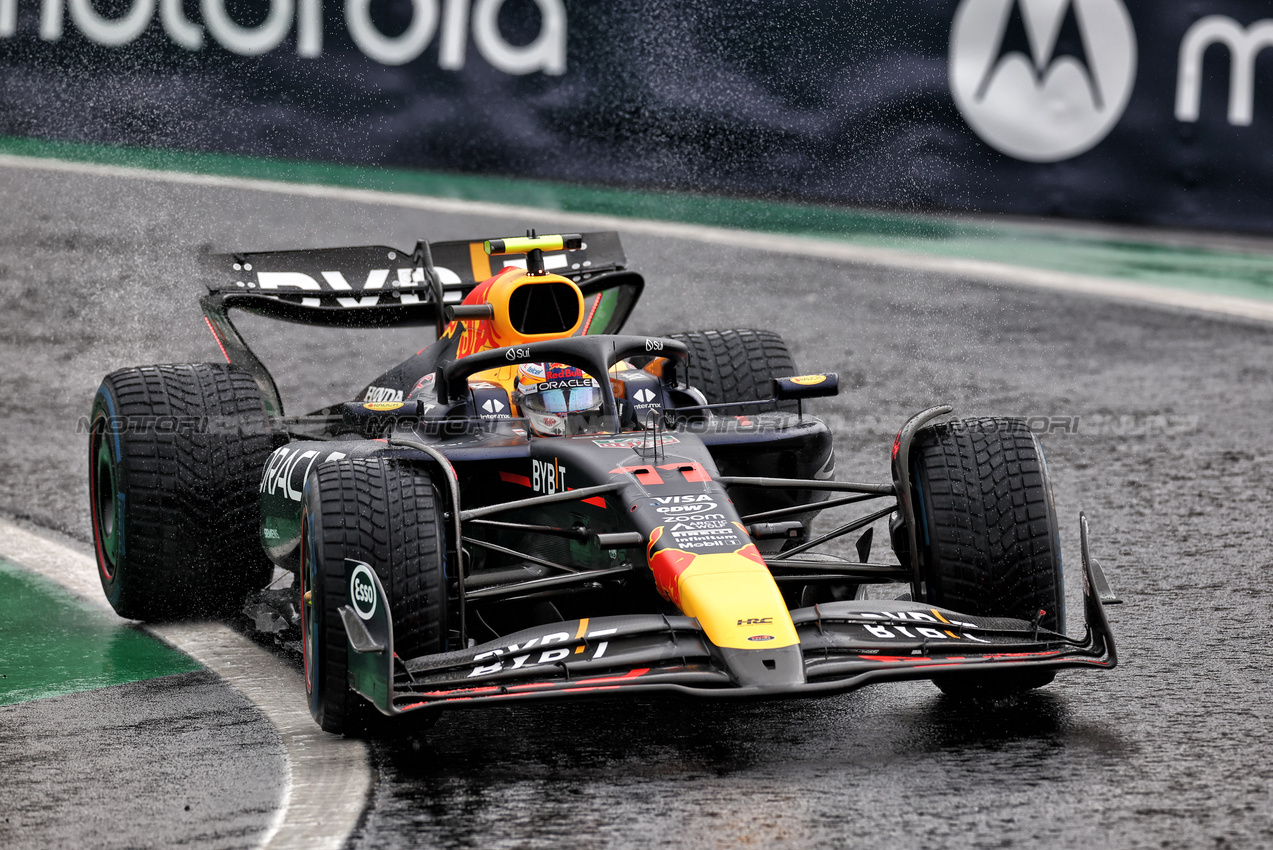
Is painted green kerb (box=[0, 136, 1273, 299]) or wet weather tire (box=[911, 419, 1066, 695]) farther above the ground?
painted green kerb (box=[0, 136, 1273, 299])

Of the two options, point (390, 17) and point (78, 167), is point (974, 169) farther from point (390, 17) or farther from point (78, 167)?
point (78, 167)

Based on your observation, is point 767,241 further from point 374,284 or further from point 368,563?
point 368,563

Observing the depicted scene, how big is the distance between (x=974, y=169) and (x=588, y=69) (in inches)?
128

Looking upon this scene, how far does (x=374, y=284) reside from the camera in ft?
24.9

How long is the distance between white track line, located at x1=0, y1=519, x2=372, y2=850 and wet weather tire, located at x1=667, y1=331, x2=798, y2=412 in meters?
2.05

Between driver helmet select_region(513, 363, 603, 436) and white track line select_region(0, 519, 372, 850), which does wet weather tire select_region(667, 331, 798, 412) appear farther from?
white track line select_region(0, 519, 372, 850)

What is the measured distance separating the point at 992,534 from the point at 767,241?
412 inches

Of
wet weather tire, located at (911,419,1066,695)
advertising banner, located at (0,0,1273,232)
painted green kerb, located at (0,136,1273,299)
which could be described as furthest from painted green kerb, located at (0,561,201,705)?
painted green kerb, located at (0,136,1273,299)

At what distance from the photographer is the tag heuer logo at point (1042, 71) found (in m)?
13.8

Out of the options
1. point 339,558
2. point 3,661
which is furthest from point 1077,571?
point 3,661

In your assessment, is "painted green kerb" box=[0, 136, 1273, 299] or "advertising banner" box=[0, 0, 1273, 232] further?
"painted green kerb" box=[0, 136, 1273, 299]

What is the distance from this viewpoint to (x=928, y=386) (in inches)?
448

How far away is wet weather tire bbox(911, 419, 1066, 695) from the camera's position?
5.18 metres

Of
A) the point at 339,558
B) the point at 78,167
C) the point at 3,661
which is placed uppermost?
the point at 78,167
